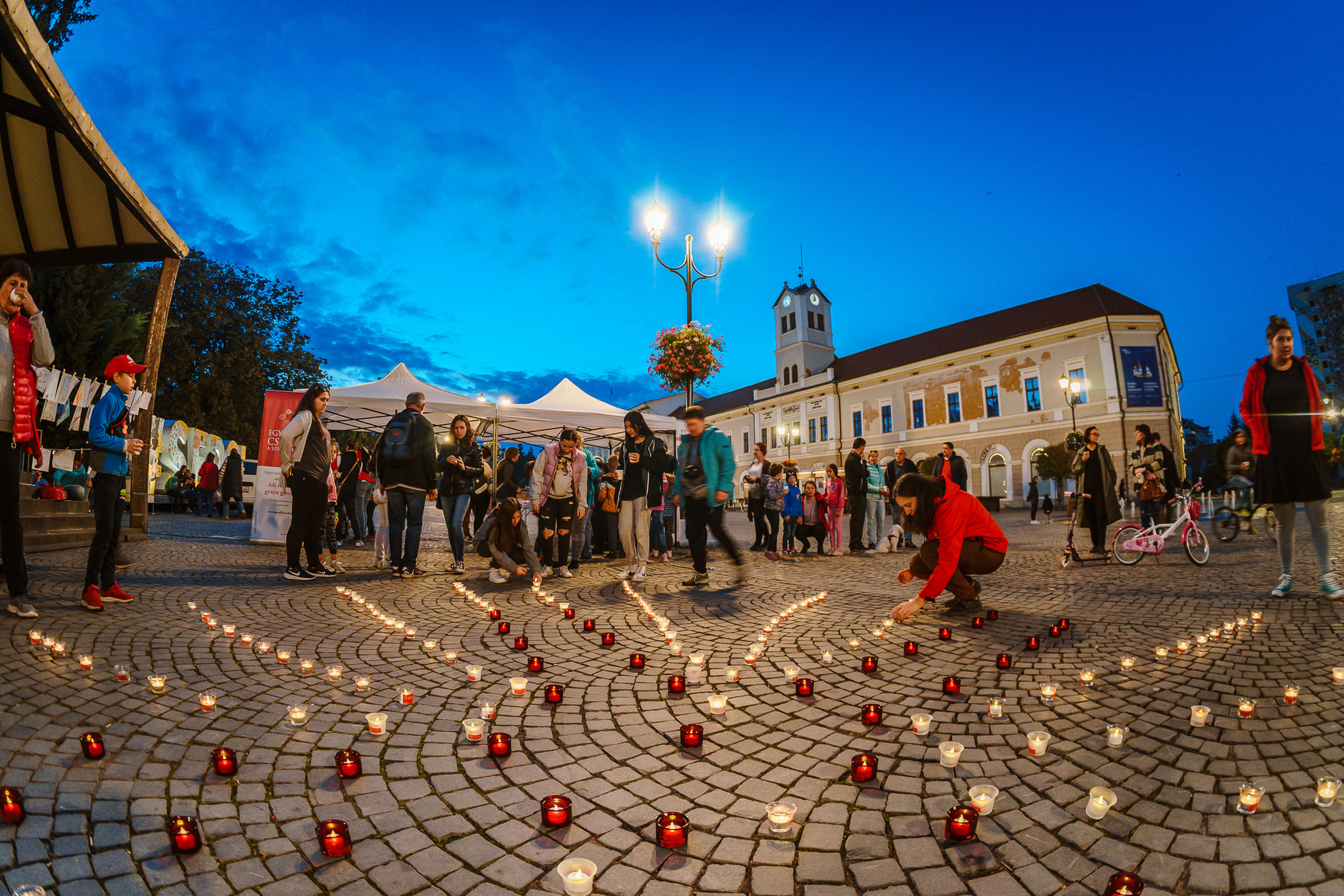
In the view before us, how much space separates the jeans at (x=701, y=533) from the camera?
276 inches

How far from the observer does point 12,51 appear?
18.3 feet

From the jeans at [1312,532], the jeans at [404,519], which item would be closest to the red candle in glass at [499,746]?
the jeans at [404,519]

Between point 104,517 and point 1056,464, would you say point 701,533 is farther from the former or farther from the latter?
point 1056,464

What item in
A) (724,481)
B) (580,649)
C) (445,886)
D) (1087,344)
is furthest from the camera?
(1087,344)

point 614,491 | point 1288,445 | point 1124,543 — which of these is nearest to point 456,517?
point 614,491

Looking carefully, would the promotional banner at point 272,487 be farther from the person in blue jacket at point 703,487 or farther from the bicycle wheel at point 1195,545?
the bicycle wheel at point 1195,545

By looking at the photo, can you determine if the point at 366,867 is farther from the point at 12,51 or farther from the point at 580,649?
the point at 12,51

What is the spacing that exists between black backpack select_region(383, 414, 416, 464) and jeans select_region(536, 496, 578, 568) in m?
1.69

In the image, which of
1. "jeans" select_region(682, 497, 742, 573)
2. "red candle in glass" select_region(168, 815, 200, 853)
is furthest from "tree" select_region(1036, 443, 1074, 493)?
"red candle in glass" select_region(168, 815, 200, 853)

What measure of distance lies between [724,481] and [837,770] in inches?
183

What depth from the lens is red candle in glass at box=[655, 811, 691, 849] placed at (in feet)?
6.31

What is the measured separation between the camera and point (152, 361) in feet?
30.4

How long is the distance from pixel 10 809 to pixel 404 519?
604 cm

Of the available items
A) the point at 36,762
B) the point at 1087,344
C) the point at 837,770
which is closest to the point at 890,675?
the point at 837,770
